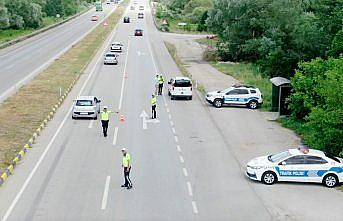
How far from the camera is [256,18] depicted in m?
69.1

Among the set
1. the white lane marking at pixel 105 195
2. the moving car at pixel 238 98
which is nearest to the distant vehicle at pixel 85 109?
the moving car at pixel 238 98

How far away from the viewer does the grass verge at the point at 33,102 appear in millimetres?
30516

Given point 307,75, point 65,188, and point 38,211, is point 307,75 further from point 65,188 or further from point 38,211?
point 38,211

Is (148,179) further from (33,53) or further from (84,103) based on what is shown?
(33,53)

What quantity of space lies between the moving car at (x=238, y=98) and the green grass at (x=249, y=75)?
0.77 m

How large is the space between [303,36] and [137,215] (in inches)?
1191

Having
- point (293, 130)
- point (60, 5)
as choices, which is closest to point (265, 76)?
point (293, 130)

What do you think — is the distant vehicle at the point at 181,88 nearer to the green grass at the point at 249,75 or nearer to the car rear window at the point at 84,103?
the green grass at the point at 249,75

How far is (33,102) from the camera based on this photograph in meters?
42.3

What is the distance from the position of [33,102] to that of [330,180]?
23.2 metres

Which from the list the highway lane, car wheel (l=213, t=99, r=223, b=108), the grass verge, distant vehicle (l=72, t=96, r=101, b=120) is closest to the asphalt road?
distant vehicle (l=72, t=96, r=101, b=120)

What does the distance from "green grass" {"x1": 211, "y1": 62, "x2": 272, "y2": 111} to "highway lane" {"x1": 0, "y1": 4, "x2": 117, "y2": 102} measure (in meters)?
17.5

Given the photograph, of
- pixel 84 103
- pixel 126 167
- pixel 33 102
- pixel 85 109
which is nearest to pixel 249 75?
pixel 33 102

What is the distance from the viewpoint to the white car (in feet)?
80.1
